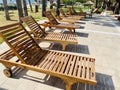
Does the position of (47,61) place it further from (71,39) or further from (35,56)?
(71,39)

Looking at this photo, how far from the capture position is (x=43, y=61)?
409 cm

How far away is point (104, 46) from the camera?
6.89 metres

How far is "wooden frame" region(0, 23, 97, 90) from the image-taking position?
344 cm

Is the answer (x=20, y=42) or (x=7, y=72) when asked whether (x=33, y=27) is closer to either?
(x=20, y=42)

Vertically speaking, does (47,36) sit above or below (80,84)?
above

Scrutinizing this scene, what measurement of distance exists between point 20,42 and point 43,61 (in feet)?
2.76

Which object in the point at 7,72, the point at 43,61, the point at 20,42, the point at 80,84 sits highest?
the point at 20,42

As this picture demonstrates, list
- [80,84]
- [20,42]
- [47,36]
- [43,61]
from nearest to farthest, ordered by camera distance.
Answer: [80,84]
[43,61]
[20,42]
[47,36]

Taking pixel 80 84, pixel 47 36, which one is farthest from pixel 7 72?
pixel 47 36

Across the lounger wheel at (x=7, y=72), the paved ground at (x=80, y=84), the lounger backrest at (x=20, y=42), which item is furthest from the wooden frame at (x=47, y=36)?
the lounger wheel at (x=7, y=72)

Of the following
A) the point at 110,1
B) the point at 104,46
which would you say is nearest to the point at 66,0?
the point at 110,1

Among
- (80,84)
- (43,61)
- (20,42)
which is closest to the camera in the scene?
(80,84)

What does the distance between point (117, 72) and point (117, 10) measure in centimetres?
2051

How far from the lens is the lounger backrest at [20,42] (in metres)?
3.83
